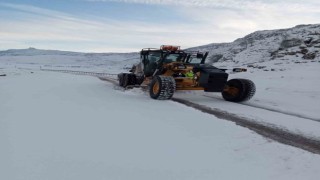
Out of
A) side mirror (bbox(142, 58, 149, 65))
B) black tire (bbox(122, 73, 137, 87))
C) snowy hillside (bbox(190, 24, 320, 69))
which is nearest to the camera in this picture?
side mirror (bbox(142, 58, 149, 65))

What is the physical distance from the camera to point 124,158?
208 inches

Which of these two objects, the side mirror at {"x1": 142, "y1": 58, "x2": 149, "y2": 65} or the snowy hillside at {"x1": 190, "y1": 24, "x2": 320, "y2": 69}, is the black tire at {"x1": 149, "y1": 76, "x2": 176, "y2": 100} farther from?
the snowy hillside at {"x1": 190, "y1": 24, "x2": 320, "y2": 69}

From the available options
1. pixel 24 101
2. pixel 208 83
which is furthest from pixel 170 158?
pixel 208 83

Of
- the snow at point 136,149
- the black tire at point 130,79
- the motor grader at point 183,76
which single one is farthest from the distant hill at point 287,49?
the snow at point 136,149

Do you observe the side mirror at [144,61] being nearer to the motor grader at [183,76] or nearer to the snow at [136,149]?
the motor grader at [183,76]

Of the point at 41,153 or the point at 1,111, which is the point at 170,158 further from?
the point at 1,111

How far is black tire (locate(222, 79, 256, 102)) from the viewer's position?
1321 cm

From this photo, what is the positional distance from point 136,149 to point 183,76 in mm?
8716

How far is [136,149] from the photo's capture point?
5.75 m

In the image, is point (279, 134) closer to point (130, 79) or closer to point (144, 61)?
point (144, 61)

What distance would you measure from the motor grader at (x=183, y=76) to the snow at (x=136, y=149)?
4.26 meters

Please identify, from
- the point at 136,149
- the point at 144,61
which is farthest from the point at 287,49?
the point at 136,149

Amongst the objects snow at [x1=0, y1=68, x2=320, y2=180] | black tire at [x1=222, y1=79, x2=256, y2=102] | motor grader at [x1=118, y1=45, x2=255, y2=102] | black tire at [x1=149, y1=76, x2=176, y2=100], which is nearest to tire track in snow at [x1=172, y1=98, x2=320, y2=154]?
snow at [x1=0, y1=68, x2=320, y2=180]

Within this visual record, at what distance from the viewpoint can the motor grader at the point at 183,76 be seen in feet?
42.4
